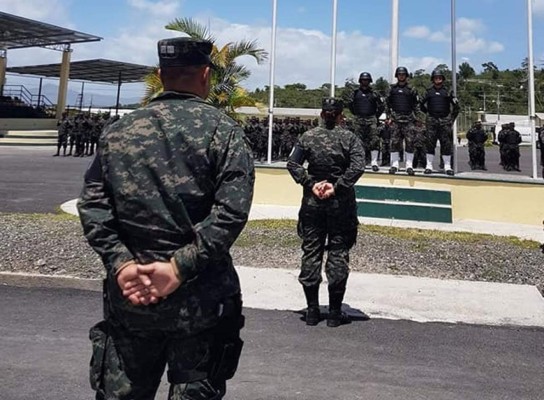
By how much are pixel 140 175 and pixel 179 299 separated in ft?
1.60

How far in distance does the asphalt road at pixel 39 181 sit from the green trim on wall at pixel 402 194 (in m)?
1.06

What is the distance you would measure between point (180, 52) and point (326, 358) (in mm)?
2683

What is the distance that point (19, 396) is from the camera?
325cm

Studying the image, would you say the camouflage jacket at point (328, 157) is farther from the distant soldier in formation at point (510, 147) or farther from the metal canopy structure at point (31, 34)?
the metal canopy structure at point (31, 34)

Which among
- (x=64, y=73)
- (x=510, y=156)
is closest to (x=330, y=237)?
(x=510, y=156)

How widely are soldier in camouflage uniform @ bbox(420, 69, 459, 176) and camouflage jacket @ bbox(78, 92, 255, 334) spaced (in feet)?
31.5

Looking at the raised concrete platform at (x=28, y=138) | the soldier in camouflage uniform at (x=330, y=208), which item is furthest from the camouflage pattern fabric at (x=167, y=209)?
the raised concrete platform at (x=28, y=138)

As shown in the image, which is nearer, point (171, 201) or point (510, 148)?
point (171, 201)

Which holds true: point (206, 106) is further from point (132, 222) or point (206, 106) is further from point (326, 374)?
point (326, 374)

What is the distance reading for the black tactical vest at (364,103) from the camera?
11234 millimetres

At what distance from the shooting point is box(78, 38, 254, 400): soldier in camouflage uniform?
6.71ft

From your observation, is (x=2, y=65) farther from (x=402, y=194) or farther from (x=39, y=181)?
(x=402, y=194)

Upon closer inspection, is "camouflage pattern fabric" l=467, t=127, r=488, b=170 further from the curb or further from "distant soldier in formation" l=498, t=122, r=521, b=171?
the curb

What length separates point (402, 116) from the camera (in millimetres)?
11344
